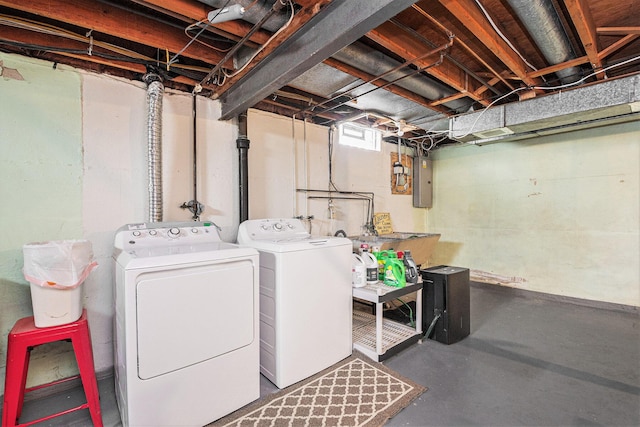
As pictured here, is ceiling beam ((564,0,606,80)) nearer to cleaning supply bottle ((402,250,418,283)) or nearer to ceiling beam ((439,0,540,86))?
ceiling beam ((439,0,540,86))

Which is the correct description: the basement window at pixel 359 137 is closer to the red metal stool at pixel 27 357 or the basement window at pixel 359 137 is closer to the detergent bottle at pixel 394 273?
the detergent bottle at pixel 394 273

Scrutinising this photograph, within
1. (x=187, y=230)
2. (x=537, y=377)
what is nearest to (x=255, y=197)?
(x=187, y=230)

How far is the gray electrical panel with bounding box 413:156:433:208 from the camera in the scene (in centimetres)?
493

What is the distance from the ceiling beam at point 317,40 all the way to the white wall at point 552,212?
3854 mm

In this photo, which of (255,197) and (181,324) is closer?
(181,324)

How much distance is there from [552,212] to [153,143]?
483cm

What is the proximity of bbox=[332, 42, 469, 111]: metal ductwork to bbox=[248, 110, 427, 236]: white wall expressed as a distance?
123 cm

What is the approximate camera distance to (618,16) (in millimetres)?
2100

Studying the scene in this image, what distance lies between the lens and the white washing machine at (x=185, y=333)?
151cm

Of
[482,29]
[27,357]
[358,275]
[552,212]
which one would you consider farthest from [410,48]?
[552,212]

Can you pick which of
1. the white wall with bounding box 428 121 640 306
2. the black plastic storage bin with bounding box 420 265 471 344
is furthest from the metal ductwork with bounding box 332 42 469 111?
the white wall with bounding box 428 121 640 306

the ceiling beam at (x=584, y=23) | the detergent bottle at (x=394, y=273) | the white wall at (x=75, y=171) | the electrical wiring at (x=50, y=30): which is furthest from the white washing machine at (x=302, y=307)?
the ceiling beam at (x=584, y=23)

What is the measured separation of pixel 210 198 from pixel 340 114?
188 centimetres

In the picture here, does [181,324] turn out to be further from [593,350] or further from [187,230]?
[593,350]
